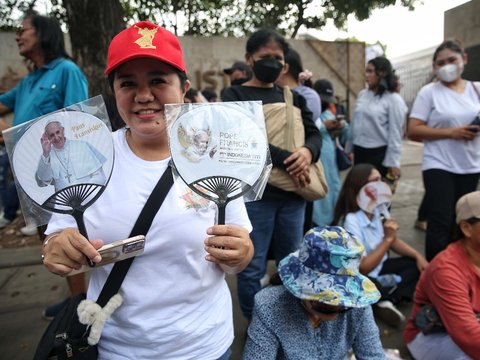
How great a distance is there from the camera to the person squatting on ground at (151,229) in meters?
1.01

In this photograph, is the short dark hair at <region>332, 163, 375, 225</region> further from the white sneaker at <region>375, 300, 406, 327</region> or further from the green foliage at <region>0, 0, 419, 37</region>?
the green foliage at <region>0, 0, 419, 37</region>

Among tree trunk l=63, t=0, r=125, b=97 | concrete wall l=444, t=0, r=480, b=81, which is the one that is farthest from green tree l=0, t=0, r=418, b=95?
concrete wall l=444, t=0, r=480, b=81

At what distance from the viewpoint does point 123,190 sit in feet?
3.39

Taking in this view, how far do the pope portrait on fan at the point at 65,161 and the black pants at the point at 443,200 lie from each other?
2.55 m

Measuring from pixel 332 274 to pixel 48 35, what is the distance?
2117mm

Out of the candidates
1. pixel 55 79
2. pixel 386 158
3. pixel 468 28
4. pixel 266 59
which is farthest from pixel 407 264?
pixel 468 28

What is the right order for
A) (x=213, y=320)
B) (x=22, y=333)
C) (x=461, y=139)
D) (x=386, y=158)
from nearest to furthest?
1. (x=213, y=320)
2. (x=22, y=333)
3. (x=461, y=139)
4. (x=386, y=158)

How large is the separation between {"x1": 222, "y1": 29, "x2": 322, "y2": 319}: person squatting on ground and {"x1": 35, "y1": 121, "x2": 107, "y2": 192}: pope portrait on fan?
1.17m

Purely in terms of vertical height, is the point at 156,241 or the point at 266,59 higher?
the point at 266,59

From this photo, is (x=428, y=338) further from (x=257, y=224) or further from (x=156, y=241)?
(x=156, y=241)

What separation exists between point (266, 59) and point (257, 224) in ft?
3.07

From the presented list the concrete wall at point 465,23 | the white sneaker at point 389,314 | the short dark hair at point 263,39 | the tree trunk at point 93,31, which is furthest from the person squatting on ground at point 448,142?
the tree trunk at point 93,31

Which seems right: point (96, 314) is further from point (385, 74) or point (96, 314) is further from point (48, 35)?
point (385, 74)

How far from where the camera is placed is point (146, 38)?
1.02 m
